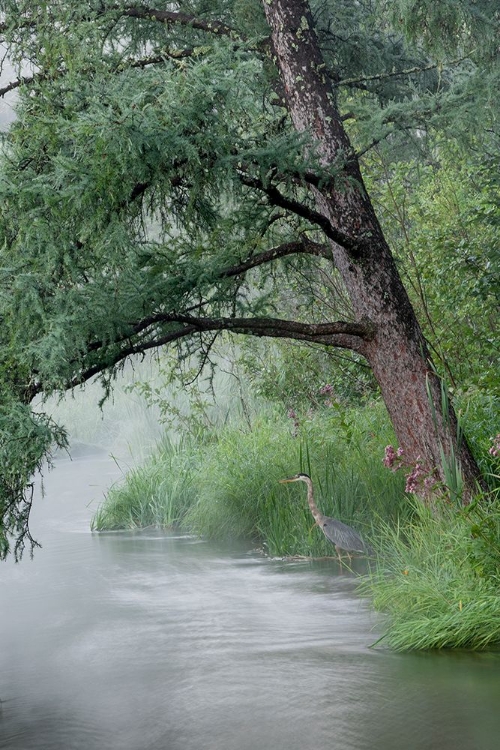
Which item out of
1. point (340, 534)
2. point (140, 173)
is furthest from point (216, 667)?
point (140, 173)

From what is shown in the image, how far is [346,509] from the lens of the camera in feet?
32.1

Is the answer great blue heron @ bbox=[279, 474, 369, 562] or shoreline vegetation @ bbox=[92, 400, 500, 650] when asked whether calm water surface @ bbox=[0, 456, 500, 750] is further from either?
great blue heron @ bbox=[279, 474, 369, 562]

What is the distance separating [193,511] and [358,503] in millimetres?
2928

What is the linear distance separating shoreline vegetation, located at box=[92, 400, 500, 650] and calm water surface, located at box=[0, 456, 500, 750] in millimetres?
259

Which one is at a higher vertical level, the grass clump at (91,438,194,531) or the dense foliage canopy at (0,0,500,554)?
the dense foliage canopy at (0,0,500,554)

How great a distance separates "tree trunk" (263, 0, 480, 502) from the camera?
7656 mm

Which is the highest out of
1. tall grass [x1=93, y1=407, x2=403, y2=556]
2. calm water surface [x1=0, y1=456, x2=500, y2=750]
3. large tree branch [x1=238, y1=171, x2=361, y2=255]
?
large tree branch [x1=238, y1=171, x2=361, y2=255]

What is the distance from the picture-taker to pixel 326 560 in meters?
9.66

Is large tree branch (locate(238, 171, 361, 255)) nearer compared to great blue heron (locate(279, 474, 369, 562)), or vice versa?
large tree branch (locate(238, 171, 361, 255))

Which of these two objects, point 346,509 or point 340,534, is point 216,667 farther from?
point 346,509

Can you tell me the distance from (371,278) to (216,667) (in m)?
3.12

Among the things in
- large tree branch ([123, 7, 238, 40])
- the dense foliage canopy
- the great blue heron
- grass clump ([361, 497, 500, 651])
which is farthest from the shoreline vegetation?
large tree branch ([123, 7, 238, 40])

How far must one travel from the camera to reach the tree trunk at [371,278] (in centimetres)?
766

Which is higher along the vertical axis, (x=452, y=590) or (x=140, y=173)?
(x=140, y=173)
